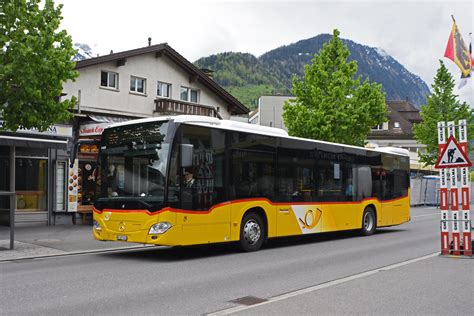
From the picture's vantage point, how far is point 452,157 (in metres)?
11.3

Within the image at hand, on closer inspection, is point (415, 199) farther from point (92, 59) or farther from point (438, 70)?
point (92, 59)

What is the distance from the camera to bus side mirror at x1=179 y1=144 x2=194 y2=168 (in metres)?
11.1

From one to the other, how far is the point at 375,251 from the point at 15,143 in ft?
32.9

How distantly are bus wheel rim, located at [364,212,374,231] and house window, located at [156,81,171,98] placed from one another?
12.7 meters

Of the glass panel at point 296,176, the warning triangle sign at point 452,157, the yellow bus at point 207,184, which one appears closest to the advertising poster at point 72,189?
the yellow bus at point 207,184

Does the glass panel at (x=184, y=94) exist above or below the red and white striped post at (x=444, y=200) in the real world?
above

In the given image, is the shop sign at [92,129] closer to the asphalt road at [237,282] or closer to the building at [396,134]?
the asphalt road at [237,282]

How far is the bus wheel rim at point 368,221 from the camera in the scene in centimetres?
1791

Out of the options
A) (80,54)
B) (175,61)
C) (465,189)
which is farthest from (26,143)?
(175,61)

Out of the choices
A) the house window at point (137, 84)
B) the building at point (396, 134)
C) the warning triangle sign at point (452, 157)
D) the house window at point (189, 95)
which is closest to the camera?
the warning triangle sign at point (452, 157)

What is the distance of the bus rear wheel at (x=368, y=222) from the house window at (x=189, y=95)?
43.2 feet

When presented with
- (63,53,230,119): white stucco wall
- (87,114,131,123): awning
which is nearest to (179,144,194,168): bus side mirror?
(87,114,131,123): awning

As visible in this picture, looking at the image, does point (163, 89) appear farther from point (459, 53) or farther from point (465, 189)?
point (465, 189)

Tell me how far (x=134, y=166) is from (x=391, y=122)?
6248cm
